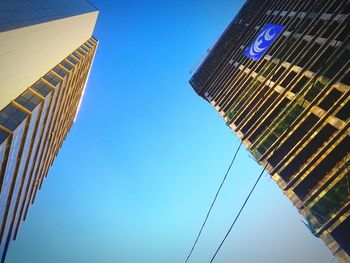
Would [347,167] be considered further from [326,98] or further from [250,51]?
[250,51]

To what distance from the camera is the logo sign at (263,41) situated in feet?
117

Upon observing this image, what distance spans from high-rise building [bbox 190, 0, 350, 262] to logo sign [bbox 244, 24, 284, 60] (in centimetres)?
15

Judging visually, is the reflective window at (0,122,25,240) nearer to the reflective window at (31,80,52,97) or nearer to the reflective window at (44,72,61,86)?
the reflective window at (31,80,52,97)

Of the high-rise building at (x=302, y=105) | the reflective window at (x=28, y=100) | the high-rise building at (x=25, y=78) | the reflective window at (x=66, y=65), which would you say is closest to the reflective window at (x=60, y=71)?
the high-rise building at (x=25, y=78)

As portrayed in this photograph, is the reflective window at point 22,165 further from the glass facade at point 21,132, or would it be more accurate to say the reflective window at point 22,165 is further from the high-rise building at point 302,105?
the high-rise building at point 302,105

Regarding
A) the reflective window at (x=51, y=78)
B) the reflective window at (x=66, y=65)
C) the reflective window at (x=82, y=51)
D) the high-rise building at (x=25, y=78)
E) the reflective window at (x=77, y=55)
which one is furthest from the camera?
the reflective window at (x=82, y=51)

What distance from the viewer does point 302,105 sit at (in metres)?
22.0

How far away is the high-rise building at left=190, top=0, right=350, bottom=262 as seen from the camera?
20109 millimetres

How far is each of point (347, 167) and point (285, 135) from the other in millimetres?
5625

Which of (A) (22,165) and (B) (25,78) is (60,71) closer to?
(B) (25,78)

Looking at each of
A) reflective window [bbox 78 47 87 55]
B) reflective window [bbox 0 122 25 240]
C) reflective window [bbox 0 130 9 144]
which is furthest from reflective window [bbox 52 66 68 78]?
reflective window [bbox 0 130 9 144]

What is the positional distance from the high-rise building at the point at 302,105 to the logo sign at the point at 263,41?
0.15m

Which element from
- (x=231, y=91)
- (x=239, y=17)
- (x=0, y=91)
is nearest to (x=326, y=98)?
(x=231, y=91)

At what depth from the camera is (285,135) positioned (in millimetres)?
24281
